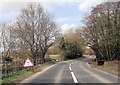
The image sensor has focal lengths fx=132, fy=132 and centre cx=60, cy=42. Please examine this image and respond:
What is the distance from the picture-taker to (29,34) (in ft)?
101

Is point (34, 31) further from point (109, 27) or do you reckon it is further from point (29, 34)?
point (109, 27)

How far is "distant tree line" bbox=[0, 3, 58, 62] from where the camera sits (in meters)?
30.6

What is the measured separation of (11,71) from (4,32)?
2353 cm

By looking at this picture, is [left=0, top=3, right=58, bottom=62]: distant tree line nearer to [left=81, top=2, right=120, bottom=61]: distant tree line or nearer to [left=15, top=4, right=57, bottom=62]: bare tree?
[left=15, top=4, right=57, bottom=62]: bare tree

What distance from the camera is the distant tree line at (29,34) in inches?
1204

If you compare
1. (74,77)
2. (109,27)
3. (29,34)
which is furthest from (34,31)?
(74,77)

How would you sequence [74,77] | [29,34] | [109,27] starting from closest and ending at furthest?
[74,77]
[109,27]
[29,34]

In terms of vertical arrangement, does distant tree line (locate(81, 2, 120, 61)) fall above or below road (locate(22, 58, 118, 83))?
above

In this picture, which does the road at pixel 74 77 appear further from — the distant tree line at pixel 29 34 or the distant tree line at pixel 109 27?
the distant tree line at pixel 29 34

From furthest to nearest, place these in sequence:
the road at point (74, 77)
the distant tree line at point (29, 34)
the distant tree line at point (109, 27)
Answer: the distant tree line at point (29, 34) < the distant tree line at point (109, 27) < the road at point (74, 77)

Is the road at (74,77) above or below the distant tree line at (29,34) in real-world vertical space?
below

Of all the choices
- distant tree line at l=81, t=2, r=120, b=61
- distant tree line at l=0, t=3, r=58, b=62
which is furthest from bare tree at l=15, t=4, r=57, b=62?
distant tree line at l=81, t=2, r=120, b=61

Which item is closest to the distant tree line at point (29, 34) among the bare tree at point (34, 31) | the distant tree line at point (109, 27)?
the bare tree at point (34, 31)

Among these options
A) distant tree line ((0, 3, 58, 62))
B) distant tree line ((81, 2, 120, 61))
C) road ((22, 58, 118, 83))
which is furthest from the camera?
distant tree line ((0, 3, 58, 62))
